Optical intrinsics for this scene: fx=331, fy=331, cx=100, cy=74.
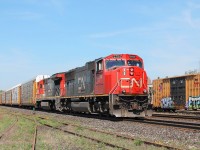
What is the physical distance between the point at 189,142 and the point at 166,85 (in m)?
22.5

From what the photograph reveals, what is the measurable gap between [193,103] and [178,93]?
2175mm

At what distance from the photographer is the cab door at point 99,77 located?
18438 millimetres

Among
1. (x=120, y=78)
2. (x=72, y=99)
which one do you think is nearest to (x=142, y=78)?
(x=120, y=78)

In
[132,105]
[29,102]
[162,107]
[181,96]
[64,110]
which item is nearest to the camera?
[132,105]

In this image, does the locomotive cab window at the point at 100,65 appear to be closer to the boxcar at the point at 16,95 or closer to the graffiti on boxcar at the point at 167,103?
the graffiti on boxcar at the point at 167,103

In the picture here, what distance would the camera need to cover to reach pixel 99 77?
18.9 m

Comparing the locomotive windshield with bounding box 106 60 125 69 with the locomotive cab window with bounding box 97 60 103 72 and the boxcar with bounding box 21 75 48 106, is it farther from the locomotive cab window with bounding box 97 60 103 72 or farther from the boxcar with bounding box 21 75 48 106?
the boxcar with bounding box 21 75 48 106

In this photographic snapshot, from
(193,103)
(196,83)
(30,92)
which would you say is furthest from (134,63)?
(30,92)

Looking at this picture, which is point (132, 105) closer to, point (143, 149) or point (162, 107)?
point (143, 149)

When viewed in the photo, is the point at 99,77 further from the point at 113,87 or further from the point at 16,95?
the point at 16,95

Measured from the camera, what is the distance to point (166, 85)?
31.6 meters

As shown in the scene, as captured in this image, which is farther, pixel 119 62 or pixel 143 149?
pixel 119 62

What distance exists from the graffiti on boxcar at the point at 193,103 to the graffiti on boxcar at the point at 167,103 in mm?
2032

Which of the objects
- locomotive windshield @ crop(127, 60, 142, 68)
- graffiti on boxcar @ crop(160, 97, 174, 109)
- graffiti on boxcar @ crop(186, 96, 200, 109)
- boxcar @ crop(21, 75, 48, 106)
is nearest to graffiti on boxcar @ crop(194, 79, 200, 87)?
graffiti on boxcar @ crop(186, 96, 200, 109)
